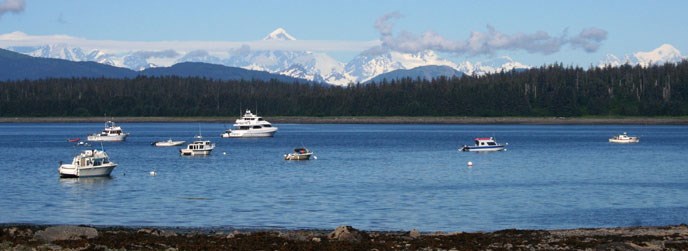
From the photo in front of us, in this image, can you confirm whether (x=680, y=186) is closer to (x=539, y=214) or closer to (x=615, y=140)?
(x=539, y=214)

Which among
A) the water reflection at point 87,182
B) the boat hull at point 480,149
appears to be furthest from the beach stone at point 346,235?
the boat hull at point 480,149

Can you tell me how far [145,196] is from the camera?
227 ft

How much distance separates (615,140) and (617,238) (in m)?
132

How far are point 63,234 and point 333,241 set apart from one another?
370 inches

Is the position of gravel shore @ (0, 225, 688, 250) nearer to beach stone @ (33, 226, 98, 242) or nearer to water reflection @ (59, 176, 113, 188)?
beach stone @ (33, 226, 98, 242)

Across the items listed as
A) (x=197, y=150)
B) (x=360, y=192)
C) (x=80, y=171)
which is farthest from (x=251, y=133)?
(x=360, y=192)

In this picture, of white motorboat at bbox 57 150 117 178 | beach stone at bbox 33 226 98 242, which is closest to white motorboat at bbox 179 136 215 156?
white motorboat at bbox 57 150 117 178

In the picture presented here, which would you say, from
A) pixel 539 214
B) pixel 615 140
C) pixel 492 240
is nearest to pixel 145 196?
pixel 539 214

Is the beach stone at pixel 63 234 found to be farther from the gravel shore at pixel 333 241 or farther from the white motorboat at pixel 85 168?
the white motorboat at pixel 85 168

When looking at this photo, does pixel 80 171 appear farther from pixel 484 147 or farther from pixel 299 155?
pixel 484 147

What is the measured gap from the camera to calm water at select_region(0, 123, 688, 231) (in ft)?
181

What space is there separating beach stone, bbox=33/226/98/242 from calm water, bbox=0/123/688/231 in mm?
12859

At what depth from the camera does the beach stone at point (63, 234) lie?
38125mm

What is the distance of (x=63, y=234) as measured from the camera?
38531 millimetres
